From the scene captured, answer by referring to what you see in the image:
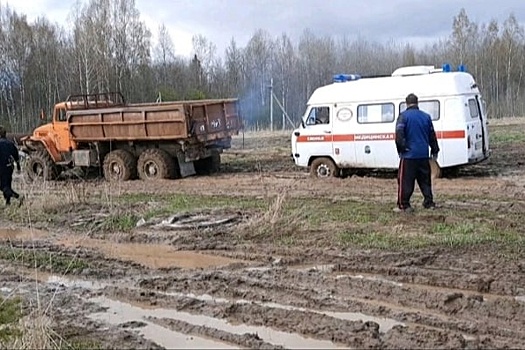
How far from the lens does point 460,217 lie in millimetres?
10289

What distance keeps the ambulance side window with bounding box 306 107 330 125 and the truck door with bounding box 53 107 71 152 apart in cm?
744

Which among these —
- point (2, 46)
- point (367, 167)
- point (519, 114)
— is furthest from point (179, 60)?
point (367, 167)

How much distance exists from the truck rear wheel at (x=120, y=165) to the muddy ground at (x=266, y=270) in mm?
4300

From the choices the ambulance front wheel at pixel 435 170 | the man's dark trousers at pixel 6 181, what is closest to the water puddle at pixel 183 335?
the man's dark trousers at pixel 6 181

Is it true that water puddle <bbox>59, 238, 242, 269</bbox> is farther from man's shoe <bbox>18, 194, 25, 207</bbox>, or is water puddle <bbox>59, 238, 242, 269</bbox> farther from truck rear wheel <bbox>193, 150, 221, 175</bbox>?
truck rear wheel <bbox>193, 150, 221, 175</bbox>

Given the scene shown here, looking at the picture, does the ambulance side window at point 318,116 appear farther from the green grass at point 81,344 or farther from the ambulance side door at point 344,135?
the green grass at point 81,344

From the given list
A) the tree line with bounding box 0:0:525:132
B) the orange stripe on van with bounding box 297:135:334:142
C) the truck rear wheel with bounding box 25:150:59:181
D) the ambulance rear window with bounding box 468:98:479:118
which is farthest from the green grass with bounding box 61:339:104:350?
the tree line with bounding box 0:0:525:132

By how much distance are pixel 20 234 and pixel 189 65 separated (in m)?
45.3

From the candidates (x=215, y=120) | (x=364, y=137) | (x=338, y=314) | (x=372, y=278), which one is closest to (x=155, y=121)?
(x=215, y=120)

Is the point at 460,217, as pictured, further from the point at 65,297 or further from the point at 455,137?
the point at 65,297

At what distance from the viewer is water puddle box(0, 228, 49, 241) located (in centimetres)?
1114

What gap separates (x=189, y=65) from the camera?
5562 centimetres

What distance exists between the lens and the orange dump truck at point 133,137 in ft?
57.7

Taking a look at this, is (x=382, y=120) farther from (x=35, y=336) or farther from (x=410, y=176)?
(x=35, y=336)
